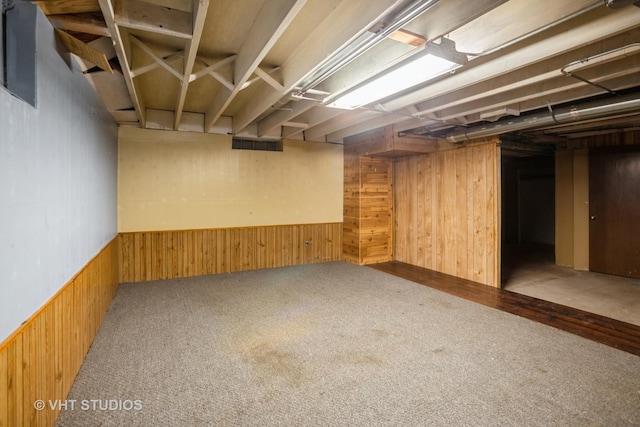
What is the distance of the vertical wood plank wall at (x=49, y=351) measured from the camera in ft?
4.09

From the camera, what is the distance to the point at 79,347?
2240 millimetres

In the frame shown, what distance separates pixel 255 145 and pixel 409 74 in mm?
3432

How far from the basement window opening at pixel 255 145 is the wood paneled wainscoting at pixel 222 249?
1358mm

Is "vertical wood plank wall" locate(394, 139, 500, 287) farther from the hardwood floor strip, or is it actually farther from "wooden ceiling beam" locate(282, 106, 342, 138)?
"wooden ceiling beam" locate(282, 106, 342, 138)

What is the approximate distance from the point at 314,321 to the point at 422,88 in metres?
2.46

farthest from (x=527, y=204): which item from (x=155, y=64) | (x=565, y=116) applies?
(x=155, y=64)

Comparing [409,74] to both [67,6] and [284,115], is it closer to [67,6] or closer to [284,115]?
[284,115]

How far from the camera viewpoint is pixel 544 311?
336cm

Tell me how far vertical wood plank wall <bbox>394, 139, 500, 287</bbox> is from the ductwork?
0.38 metres

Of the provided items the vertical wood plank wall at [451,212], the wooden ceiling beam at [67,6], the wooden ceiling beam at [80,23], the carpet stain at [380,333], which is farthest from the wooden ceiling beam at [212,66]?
the vertical wood plank wall at [451,212]

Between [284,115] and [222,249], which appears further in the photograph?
[222,249]

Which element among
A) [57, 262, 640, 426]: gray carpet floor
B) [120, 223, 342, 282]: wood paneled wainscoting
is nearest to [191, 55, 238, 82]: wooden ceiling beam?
[57, 262, 640, 426]: gray carpet floor

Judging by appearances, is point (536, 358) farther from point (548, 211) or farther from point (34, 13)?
point (548, 211)

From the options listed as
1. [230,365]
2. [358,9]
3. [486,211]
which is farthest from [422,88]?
[230,365]
